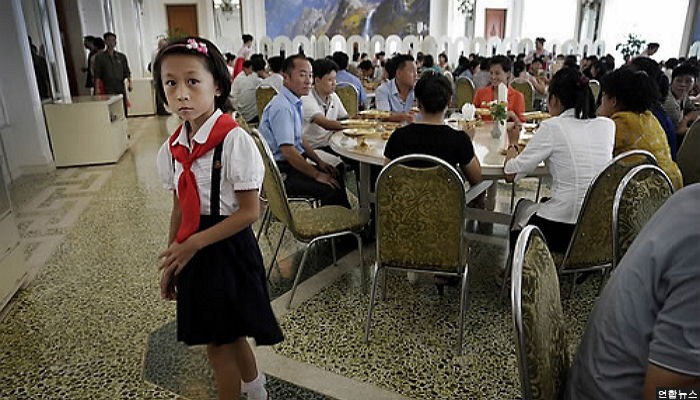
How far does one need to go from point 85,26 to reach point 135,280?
6985mm

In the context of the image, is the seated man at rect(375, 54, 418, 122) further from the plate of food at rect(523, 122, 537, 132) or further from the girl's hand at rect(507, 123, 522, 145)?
the girl's hand at rect(507, 123, 522, 145)

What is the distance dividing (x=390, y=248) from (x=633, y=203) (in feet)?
2.91

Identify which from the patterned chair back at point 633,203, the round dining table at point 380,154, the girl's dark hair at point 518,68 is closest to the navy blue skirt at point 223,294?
the patterned chair back at point 633,203

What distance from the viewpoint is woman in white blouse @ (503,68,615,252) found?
2.08 metres

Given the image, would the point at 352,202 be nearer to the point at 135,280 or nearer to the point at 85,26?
the point at 135,280

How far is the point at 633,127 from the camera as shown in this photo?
2346 mm

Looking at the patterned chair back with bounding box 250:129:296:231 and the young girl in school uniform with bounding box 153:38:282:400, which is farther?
the patterned chair back with bounding box 250:129:296:231

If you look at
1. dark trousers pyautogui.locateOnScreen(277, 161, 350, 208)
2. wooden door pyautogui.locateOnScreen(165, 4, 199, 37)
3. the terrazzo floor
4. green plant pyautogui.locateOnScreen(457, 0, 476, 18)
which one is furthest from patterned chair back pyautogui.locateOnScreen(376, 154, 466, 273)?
green plant pyautogui.locateOnScreen(457, 0, 476, 18)

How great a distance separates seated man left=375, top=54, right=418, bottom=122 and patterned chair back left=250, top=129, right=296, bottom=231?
5.76 feet

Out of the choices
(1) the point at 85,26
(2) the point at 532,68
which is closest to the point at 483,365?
(2) the point at 532,68

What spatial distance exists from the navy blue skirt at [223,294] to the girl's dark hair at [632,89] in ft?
6.17

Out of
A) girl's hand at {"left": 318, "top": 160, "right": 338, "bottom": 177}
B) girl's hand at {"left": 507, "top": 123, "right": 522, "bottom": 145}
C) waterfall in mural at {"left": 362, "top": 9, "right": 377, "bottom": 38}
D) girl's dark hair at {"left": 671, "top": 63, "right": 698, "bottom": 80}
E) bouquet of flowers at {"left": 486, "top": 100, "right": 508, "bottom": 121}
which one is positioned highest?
waterfall in mural at {"left": 362, "top": 9, "right": 377, "bottom": 38}

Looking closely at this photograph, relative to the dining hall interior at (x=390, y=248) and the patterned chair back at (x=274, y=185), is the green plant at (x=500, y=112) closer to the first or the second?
the dining hall interior at (x=390, y=248)

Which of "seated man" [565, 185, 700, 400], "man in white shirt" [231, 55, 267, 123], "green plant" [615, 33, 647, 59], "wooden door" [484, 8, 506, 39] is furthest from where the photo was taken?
"wooden door" [484, 8, 506, 39]
